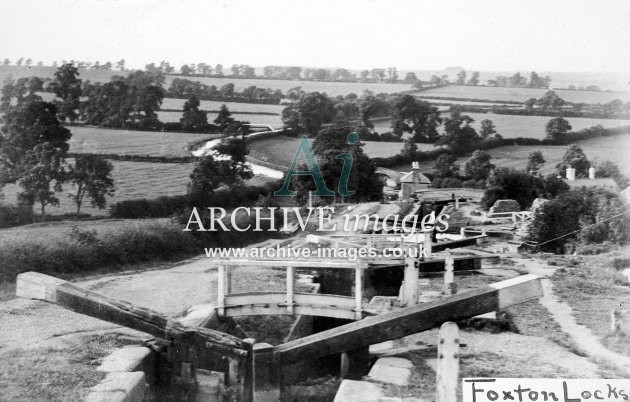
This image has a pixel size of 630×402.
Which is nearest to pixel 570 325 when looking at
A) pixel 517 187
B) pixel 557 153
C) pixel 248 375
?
pixel 517 187

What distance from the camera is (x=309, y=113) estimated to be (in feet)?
36.4

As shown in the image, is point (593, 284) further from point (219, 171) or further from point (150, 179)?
point (150, 179)

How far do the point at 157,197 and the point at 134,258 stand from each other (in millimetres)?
1216

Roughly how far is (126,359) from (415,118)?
19.9 ft

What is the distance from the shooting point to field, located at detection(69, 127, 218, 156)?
1080 centimetres

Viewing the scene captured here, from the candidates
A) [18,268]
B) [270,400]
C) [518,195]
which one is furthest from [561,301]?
[18,268]

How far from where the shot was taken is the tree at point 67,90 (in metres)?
10.0

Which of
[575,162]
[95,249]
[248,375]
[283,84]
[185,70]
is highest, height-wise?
[185,70]

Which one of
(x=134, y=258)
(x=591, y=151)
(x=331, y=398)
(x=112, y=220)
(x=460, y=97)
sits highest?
(x=460, y=97)

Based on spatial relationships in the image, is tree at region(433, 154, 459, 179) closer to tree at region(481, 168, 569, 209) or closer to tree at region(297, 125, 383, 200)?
tree at region(481, 168, 569, 209)

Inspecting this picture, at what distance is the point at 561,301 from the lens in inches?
396

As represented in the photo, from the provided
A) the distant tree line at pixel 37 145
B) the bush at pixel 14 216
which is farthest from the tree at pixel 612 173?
the bush at pixel 14 216

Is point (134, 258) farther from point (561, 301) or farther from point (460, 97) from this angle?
point (561, 301)

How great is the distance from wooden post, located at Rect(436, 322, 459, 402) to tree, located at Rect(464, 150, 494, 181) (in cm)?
591
